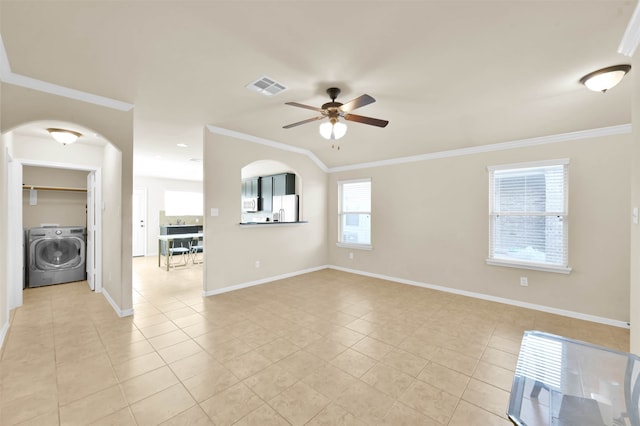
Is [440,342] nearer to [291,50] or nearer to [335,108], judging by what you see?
[335,108]

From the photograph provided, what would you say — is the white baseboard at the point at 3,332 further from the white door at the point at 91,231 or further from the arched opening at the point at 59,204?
the white door at the point at 91,231

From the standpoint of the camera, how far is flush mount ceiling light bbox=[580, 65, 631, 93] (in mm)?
2234

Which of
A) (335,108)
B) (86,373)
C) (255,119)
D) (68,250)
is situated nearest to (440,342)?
(335,108)

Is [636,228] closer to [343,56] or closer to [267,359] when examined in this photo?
[343,56]

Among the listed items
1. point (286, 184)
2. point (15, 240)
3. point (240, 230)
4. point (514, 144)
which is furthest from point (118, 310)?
point (514, 144)

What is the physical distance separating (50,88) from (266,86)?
2.20m

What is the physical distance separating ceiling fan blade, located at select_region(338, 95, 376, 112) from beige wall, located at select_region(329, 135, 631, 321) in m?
2.70

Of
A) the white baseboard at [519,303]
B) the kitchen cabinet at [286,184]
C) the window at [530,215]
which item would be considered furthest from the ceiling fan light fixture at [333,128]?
the kitchen cabinet at [286,184]

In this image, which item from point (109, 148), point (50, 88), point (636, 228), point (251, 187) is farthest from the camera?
point (251, 187)

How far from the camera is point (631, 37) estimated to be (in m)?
1.81

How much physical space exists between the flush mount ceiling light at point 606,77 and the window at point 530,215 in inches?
54.9

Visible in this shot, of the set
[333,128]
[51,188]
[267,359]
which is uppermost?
[333,128]

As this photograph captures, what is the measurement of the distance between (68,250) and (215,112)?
3.91 meters

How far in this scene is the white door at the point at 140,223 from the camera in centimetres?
817
